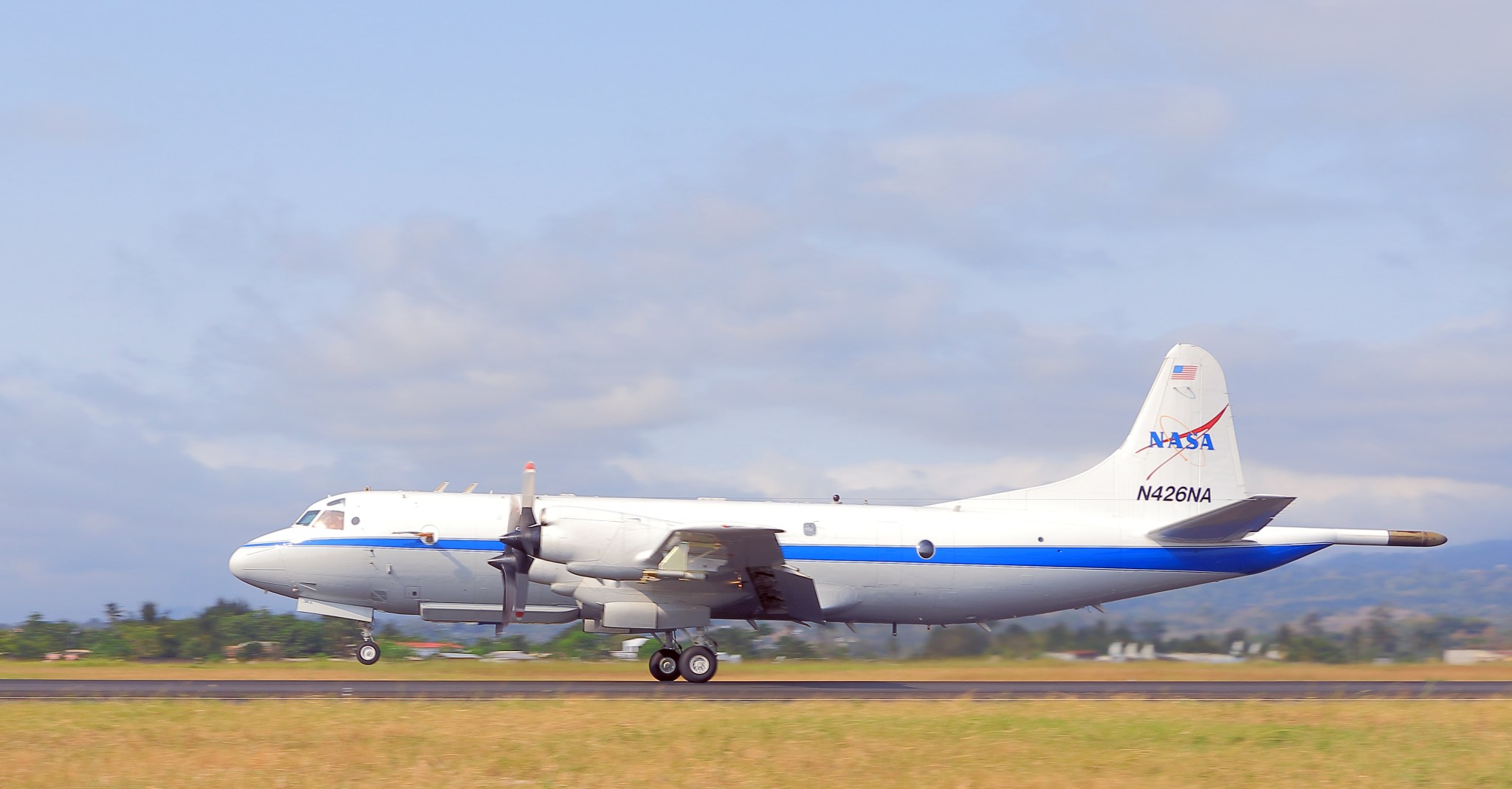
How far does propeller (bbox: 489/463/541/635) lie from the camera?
18.9 m

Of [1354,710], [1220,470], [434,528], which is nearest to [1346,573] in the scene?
[1220,470]

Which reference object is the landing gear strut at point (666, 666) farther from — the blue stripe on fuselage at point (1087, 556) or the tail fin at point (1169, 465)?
the tail fin at point (1169, 465)

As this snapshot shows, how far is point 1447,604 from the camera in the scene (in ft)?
102

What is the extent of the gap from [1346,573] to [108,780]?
30.5 metres

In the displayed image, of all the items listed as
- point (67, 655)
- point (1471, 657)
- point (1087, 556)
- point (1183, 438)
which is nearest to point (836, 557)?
point (1087, 556)

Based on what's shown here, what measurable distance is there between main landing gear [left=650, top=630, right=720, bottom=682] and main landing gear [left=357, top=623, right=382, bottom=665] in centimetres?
503

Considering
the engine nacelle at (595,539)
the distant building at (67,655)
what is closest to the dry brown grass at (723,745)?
the engine nacelle at (595,539)

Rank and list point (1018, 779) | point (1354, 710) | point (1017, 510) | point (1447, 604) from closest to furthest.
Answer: point (1018, 779), point (1354, 710), point (1017, 510), point (1447, 604)

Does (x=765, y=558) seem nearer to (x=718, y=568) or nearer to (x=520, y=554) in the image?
(x=718, y=568)

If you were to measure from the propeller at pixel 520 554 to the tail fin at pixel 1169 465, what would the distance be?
24.0 feet

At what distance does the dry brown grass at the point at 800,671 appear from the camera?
20.9 metres

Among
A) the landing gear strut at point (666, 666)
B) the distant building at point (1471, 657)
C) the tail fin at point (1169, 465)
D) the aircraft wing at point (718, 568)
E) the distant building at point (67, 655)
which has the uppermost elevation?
the tail fin at point (1169, 465)

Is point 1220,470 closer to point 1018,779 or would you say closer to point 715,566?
point 715,566

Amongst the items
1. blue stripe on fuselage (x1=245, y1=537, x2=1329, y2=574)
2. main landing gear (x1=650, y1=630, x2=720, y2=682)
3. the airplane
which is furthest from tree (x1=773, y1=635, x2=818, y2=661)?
main landing gear (x1=650, y1=630, x2=720, y2=682)
